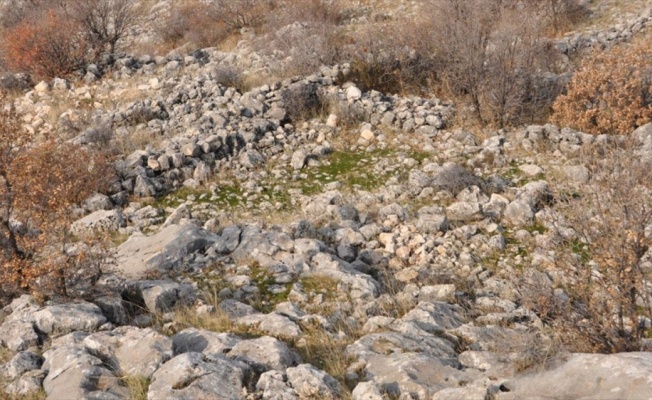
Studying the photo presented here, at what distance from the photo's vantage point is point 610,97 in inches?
400

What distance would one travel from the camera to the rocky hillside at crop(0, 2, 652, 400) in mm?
4539

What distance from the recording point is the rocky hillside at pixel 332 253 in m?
4.54

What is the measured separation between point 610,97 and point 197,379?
877cm

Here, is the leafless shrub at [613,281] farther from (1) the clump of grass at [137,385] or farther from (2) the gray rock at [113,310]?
(2) the gray rock at [113,310]

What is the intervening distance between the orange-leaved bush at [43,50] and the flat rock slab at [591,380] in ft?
51.6

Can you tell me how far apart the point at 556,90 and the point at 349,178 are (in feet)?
16.1

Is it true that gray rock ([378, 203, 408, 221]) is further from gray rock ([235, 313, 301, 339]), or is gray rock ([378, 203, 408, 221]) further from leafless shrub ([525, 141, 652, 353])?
leafless shrub ([525, 141, 652, 353])

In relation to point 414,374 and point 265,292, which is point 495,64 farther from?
point 414,374

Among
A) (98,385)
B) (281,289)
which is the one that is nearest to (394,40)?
(281,289)

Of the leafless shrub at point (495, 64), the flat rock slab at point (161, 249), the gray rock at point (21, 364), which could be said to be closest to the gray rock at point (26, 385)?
the gray rock at point (21, 364)

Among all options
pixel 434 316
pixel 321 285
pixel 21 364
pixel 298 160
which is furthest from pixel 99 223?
pixel 434 316

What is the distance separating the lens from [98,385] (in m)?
4.57

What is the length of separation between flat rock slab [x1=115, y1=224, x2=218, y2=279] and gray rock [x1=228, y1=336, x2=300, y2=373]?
2719mm

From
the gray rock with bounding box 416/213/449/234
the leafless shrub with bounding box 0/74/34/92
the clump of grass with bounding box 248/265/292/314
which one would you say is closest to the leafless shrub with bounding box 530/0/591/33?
the gray rock with bounding box 416/213/449/234
